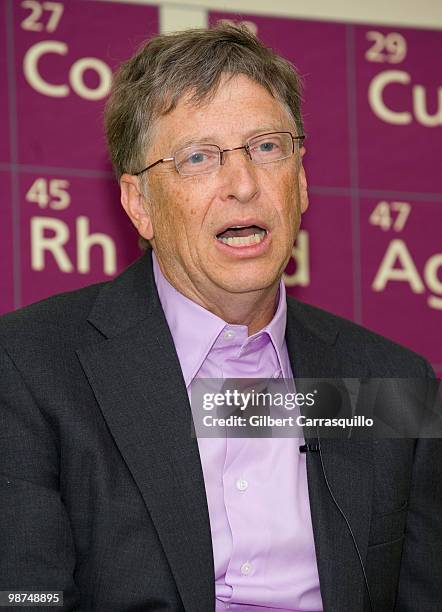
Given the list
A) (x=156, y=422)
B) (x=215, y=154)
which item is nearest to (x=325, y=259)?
(x=215, y=154)

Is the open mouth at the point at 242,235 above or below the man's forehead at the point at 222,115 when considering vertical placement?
below

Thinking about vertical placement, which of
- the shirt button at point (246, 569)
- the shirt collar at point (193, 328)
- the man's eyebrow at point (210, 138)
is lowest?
the shirt button at point (246, 569)

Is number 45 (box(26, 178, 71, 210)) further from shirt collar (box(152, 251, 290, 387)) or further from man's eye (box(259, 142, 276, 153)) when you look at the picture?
man's eye (box(259, 142, 276, 153))

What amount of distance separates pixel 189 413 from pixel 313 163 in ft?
5.35

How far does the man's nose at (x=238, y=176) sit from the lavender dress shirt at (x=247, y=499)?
305 millimetres

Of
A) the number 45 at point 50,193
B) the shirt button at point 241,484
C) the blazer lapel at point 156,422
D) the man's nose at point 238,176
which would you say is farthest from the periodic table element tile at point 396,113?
the shirt button at point 241,484

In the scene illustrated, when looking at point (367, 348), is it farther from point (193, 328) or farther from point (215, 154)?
point (215, 154)

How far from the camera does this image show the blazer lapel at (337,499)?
2.39 meters

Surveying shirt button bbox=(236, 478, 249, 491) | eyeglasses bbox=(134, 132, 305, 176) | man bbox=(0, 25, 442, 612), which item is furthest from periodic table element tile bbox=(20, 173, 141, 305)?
shirt button bbox=(236, 478, 249, 491)

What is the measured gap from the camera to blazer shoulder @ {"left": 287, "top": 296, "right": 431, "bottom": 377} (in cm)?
280

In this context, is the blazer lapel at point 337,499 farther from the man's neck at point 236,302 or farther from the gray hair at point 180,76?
the gray hair at point 180,76

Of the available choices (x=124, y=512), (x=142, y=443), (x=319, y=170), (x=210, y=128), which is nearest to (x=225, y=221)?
(x=210, y=128)

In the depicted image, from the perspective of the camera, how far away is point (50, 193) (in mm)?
3510

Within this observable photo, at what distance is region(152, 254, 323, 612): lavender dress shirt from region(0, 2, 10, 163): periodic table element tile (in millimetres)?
1096
